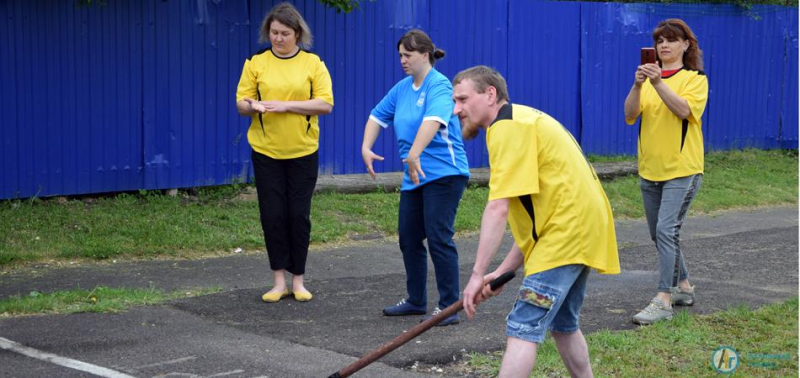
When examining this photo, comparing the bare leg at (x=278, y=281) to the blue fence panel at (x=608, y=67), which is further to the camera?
the blue fence panel at (x=608, y=67)

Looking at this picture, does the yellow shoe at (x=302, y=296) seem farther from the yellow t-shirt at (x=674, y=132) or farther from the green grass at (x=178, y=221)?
the yellow t-shirt at (x=674, y=132)

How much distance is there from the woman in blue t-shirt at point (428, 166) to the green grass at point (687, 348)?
95 cm

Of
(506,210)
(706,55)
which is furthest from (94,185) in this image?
(706,55)

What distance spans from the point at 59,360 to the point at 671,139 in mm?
3959

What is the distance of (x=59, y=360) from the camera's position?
564 centimetres

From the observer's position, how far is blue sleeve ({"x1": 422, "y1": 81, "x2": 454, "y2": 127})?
6.61 meters

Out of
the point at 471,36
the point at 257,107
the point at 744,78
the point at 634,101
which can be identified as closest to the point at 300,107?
the point at 257,107

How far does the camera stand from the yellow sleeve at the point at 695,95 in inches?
274

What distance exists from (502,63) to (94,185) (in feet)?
17.3

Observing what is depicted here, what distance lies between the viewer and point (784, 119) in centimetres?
1664

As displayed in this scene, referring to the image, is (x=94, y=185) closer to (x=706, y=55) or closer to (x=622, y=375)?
(x=622, y=375)

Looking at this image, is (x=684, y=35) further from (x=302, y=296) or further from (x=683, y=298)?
(x=302, y=296)

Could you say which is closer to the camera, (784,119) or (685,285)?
(685,285)

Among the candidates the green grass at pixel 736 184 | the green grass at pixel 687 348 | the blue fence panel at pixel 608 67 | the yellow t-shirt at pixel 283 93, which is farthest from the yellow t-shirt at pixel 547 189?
the blue fence panel at pixel 608 67
